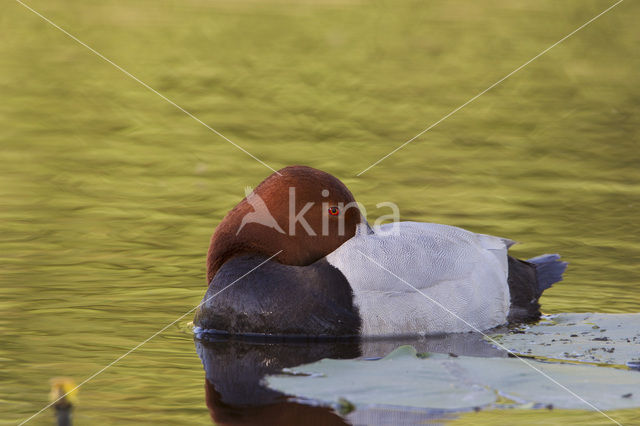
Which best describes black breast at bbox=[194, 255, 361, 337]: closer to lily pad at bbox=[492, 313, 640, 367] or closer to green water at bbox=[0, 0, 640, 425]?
green water at bbox=[0, 0, 640, 425]

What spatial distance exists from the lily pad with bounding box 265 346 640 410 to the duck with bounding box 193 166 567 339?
0.76 metres

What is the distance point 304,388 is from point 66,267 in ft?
10.1

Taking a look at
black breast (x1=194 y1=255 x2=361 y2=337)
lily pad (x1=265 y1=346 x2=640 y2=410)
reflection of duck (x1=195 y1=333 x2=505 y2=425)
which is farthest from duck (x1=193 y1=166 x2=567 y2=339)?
lily pad (x1=265 y1=346 x2=640 y2=410)

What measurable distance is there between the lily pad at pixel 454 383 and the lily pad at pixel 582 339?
333 mm

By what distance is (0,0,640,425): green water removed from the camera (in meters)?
6.84

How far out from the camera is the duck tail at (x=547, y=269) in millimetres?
7770

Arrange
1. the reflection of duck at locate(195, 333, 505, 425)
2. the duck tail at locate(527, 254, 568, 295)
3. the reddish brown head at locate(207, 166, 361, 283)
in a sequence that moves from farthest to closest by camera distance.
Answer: the duck tail at locate(527, 254, 568, 295)
the reddish brown head at locate(207, 166, 361, 283)
the reflection of duck at locate(195, 333, 505, 425)

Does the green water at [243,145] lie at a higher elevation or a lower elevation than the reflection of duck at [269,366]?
higher

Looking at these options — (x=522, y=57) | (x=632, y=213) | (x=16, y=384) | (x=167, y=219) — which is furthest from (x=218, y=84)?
(x=16, y=384)

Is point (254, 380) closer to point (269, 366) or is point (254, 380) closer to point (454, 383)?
point (269, 366)

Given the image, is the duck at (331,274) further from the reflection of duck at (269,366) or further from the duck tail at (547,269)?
the duck tail at (547,269)

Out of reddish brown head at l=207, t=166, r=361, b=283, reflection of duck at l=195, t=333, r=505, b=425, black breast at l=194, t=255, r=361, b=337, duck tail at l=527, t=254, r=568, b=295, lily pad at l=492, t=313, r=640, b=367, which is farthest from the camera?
duck tail at l=527, t=254, r=568, b=295

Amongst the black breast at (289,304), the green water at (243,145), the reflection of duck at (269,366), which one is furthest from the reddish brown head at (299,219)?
the green water at (243,145)

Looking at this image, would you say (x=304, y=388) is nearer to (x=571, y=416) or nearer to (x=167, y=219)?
(x=571, y=416)
